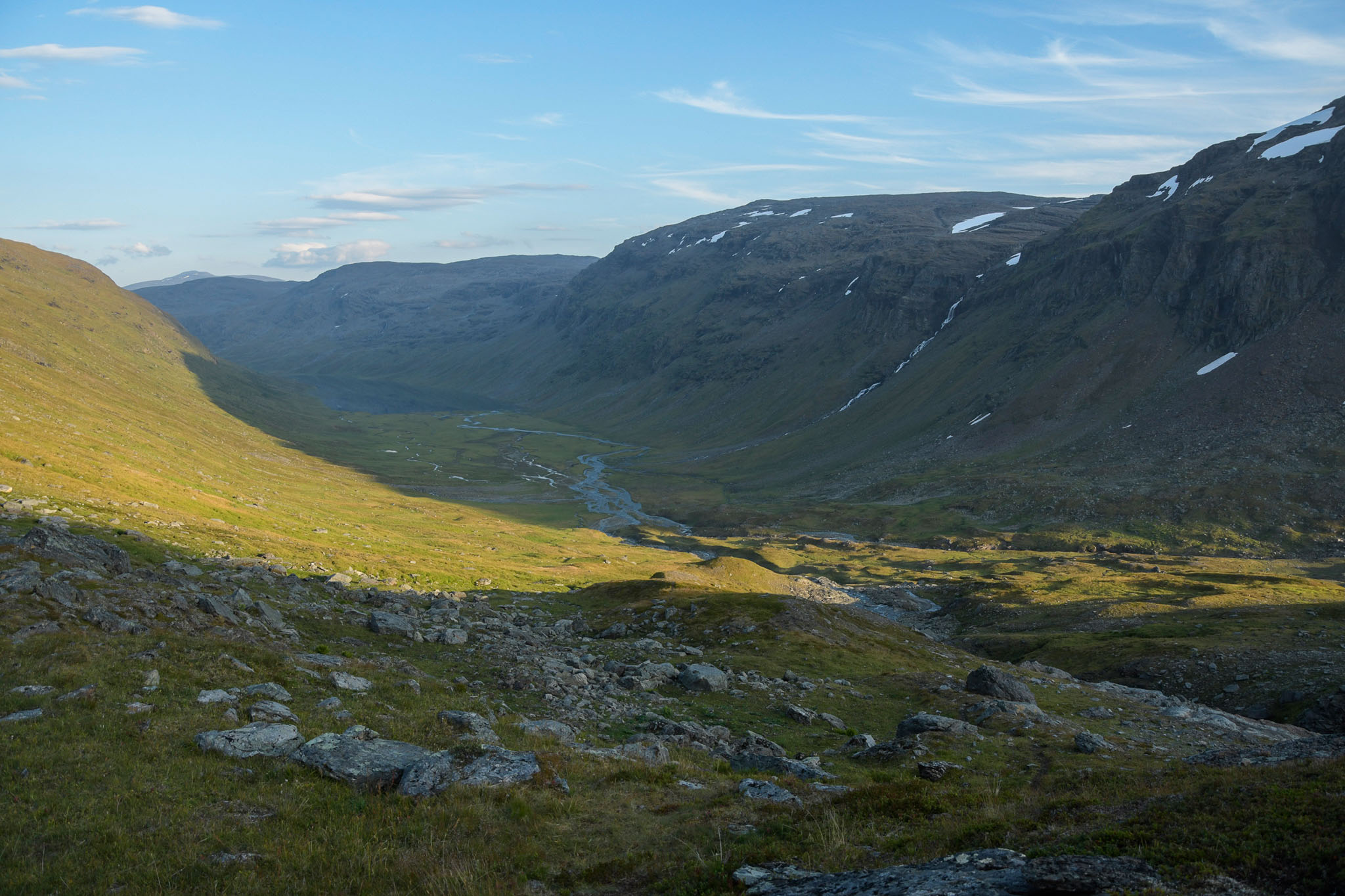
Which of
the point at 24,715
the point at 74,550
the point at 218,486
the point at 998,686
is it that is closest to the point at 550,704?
the point at 24,715

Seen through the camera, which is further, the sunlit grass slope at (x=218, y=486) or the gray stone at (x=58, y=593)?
the sunlit grass slope at (x=218, y=486)

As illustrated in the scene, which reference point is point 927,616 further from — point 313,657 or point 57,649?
point 57,649

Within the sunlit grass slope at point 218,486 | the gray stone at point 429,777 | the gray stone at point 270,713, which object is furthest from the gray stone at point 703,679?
the sunlit grass slope at point 218,486

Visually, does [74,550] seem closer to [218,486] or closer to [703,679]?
[703,679]

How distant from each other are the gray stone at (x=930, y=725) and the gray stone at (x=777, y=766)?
8014mm

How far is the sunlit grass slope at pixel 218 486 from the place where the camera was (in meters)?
60.1

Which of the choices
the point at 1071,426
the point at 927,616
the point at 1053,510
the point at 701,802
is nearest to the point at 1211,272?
the point at 1071,426

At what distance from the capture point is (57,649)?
852 inches

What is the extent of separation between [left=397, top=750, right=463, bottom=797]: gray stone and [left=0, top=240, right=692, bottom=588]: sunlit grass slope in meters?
41.1

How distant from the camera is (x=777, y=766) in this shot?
2195cm

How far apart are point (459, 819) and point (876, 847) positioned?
795 cm

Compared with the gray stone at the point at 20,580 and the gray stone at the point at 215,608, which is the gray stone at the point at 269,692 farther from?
the gray stone at the point at 20,580

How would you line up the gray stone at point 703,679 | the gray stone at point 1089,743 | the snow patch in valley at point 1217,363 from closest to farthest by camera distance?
the gray stone at point 1089,743 → the gray stone at point 703,679 → the snow patch in valley at point 1217,363

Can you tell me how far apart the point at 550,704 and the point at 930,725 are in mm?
14487
